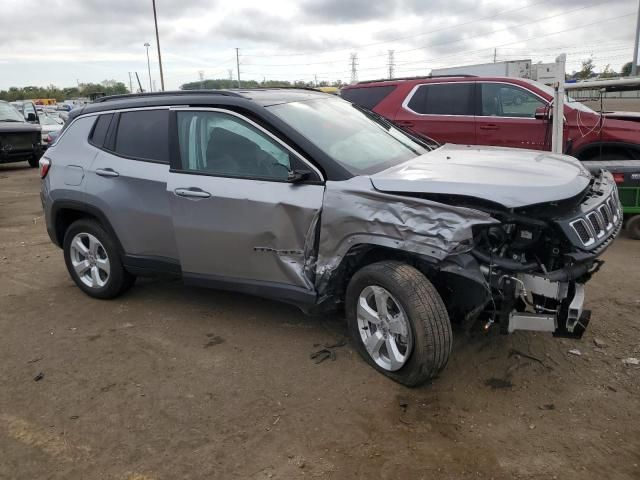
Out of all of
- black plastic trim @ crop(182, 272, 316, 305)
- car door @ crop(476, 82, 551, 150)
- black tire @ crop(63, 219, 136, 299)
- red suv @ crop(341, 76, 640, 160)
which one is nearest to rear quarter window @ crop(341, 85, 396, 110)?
red suv @ crop(341, 76, 640, 160)

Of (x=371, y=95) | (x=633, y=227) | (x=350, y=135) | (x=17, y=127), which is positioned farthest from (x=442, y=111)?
(x=17, y=127)

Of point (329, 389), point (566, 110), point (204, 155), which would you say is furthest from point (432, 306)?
point (566, 110)

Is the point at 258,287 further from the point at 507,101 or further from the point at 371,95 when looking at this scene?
the point at 371,95

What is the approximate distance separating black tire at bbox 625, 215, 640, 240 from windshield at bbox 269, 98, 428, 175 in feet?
11.4

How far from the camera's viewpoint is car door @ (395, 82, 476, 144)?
782 centimetres

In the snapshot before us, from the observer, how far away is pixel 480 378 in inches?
138

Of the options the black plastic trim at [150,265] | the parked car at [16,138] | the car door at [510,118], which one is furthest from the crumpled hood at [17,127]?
the car door at [510,118]

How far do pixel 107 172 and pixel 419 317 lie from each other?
2973mm

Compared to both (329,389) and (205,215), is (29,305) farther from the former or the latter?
(329,389)

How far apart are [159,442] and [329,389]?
1050 millimetres

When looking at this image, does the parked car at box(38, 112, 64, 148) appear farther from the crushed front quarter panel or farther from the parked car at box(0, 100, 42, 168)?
the crushed front quarter panel

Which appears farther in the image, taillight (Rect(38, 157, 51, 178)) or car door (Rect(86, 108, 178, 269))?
taillight (Rect(38, 157, 51, 178))

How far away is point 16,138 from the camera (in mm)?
15148

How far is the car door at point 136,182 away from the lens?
4.36 metres
